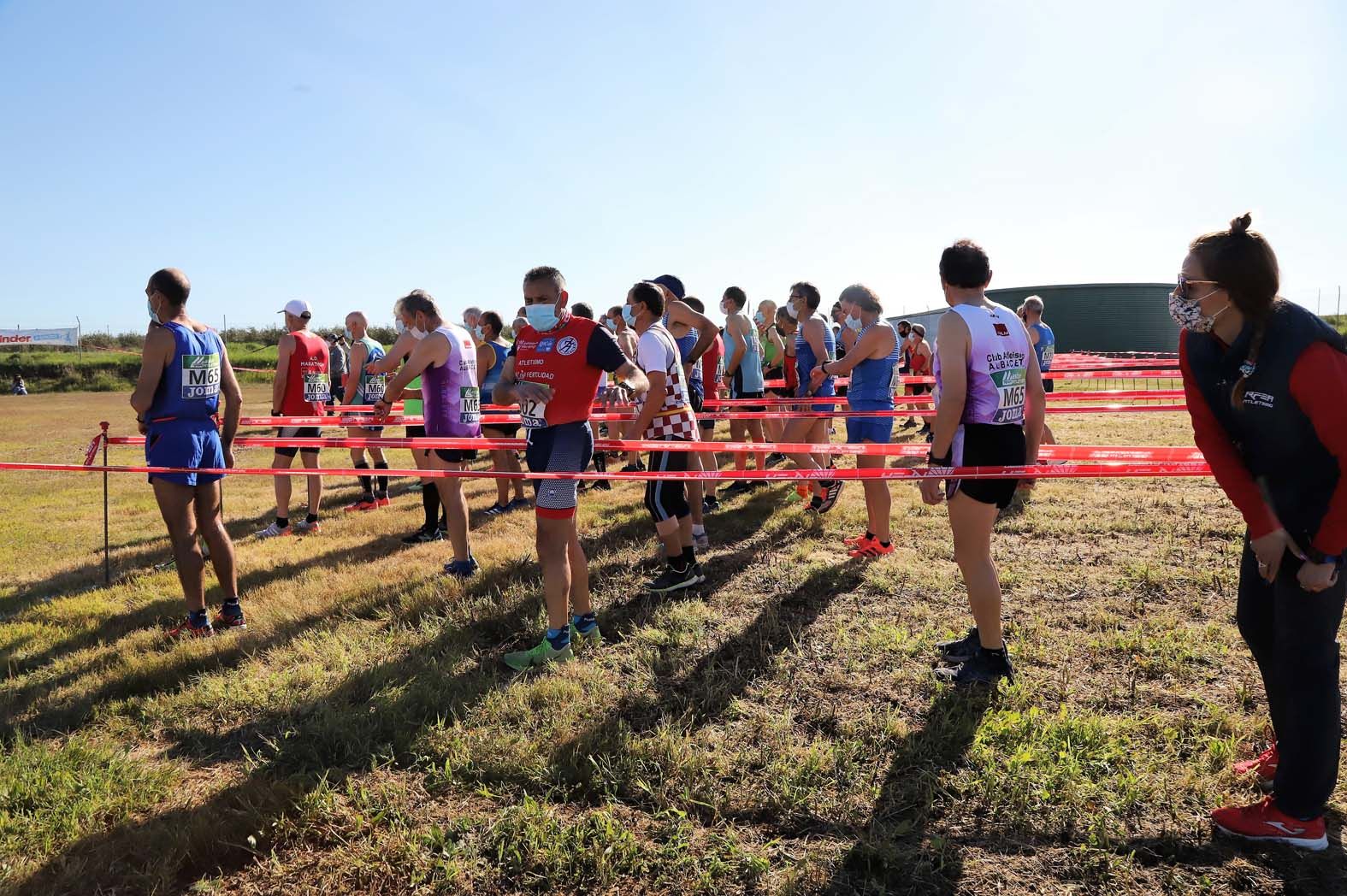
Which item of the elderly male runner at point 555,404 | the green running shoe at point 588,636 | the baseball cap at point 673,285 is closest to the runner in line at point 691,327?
the baseball cap at point 673,285

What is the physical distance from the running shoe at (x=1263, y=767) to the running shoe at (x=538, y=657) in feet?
9.70

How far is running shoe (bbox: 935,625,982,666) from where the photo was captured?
12.7 feet

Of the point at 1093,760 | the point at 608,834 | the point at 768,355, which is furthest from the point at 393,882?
the point at 768,355

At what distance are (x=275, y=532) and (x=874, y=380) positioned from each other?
597 cm

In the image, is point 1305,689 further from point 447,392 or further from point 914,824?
point 447,392

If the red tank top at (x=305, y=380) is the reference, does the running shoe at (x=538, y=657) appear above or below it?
below

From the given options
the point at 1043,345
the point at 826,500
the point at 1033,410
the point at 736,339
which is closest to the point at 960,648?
the point at 1033,410

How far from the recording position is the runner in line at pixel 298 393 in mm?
7398

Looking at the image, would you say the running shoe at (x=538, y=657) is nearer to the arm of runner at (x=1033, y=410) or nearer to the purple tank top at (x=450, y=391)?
the purple tank top at (x=450, y=391)

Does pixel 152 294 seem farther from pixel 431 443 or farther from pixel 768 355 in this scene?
pixel 768 355

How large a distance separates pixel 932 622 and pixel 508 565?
3.08m

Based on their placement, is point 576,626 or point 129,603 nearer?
point 576,626

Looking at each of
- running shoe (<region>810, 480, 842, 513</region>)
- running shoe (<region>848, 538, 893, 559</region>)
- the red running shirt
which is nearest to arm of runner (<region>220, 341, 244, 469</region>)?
the red running shirt

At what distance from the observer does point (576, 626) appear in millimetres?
4453
